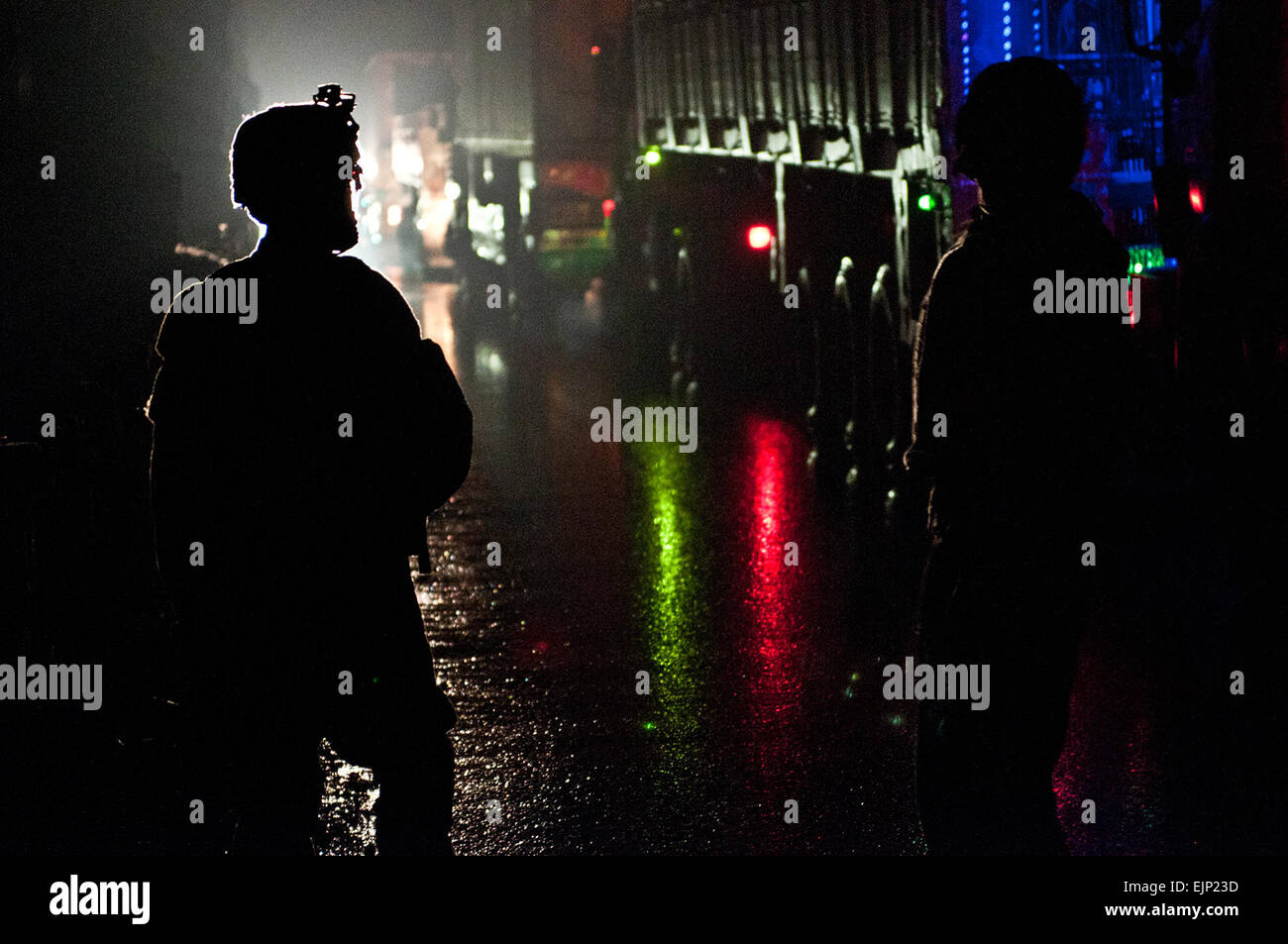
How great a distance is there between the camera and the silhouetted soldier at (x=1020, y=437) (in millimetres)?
3641

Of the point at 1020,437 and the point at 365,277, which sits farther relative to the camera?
the point at 1020,437

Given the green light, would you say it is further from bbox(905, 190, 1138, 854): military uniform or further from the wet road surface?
bbox(905, 190, 1138, 854): military uniform

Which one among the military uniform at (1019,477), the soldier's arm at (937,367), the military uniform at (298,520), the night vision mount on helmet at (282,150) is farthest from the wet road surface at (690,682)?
the night vision mount on helmet at (282,150)

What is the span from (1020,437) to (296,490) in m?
1.64

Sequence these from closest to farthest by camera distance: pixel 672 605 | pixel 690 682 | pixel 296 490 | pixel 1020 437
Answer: pixel 296 490
pixel 1020 437
pixel 690 682
pixel 672 605

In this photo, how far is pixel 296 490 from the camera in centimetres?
Result: 315

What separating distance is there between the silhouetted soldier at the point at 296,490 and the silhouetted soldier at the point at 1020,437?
4.02ft

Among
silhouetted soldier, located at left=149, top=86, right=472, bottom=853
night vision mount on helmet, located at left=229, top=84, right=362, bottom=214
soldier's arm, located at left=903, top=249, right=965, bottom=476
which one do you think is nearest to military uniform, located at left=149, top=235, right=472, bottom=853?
silhouetted soldier, located at left=149, top=86, right=472, bottom=853

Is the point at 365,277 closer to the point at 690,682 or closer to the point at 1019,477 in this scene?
the point at 1019,477

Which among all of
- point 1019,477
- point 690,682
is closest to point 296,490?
point 1019,477

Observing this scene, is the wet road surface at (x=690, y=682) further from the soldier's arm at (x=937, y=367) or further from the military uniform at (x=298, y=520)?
the military uniform at (x=298, y=520)
